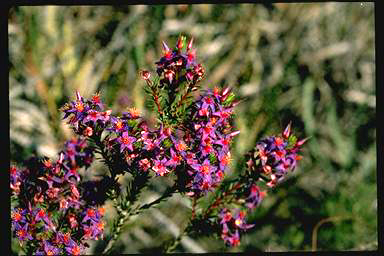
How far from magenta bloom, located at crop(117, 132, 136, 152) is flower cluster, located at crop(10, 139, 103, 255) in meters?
0.33

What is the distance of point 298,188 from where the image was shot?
447 centimetres

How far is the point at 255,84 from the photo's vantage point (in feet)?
15.1

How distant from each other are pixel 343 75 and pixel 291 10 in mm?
777

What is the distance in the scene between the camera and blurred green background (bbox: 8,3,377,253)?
4.14m

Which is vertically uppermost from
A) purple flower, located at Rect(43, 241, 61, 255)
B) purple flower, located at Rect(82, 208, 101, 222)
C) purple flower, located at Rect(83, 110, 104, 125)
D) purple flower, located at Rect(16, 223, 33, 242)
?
purple flower, located at Rect(83, 110, 104, 125)

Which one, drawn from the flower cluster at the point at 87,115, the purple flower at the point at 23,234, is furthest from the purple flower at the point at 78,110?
the purple flower at the point at 23,234

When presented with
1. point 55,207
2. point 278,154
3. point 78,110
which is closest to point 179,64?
point 78,110

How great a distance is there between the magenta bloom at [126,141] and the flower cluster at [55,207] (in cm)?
33

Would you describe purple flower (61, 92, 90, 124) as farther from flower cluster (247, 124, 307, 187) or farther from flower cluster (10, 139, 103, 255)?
flower cluster (247, 124, 307, 187)

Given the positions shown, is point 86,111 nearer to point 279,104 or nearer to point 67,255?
point 67,255

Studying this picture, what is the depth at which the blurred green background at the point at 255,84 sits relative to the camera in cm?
414

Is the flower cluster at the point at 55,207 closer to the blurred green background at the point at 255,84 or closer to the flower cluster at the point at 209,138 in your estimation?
the flower cluster at the point at 209,138

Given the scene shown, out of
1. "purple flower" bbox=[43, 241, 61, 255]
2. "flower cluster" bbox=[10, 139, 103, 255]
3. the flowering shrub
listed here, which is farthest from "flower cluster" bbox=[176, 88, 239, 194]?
"purple flower" bbox=[43, 241, 61, 255]

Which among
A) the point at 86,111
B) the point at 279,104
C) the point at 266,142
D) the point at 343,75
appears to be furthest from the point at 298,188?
the point at 86,111
